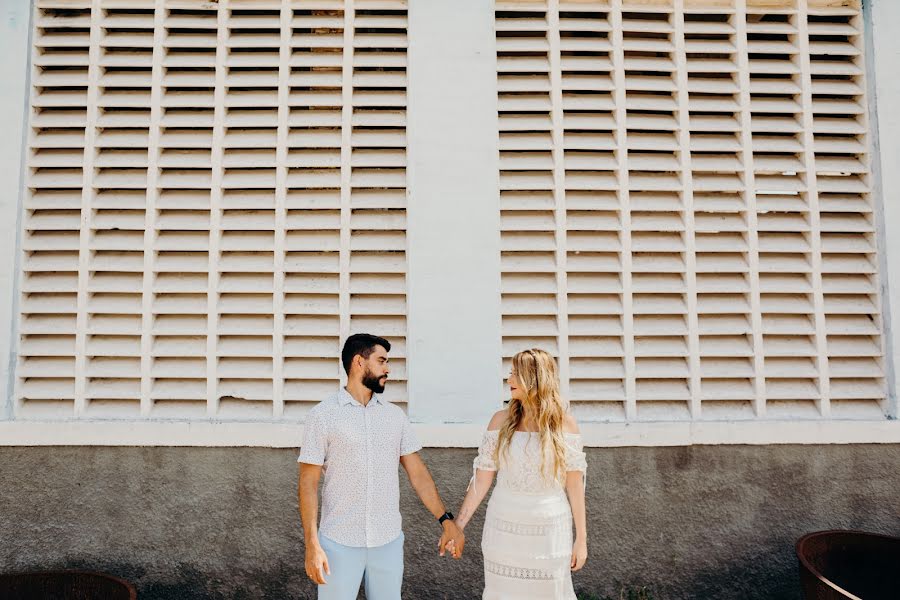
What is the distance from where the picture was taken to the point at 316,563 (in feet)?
9.23

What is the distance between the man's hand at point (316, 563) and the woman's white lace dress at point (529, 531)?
0.79 m

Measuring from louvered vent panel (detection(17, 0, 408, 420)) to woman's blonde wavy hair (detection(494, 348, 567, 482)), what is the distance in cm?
134

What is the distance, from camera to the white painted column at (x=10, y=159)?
13.5ft

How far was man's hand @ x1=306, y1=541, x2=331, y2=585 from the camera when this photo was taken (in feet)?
9.21

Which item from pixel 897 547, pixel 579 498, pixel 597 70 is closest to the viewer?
pixel 579 498

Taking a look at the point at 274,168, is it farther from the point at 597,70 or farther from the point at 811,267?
the point at 811,267

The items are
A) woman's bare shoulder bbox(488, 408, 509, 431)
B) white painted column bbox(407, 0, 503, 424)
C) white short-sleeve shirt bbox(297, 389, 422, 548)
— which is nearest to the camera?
white short-sleeve shirt bbox(297, 389, 422, 548)

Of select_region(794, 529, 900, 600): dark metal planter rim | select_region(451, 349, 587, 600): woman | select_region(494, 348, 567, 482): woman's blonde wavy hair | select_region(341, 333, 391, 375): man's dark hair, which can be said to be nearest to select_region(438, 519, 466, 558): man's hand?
select_region(451, 349, 587, 600): woman

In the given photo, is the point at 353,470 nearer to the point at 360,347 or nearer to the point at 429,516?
the point at 360,347

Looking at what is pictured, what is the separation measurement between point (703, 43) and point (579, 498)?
338cm

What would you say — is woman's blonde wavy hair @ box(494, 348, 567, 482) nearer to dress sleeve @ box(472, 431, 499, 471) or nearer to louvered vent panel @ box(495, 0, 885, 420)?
dress sleeve @ box(472, 431, 499, 471)

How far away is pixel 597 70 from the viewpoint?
4352 millimetres

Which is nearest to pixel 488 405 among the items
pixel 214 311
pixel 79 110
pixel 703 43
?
pixel 214 311

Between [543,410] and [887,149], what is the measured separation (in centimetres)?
337
